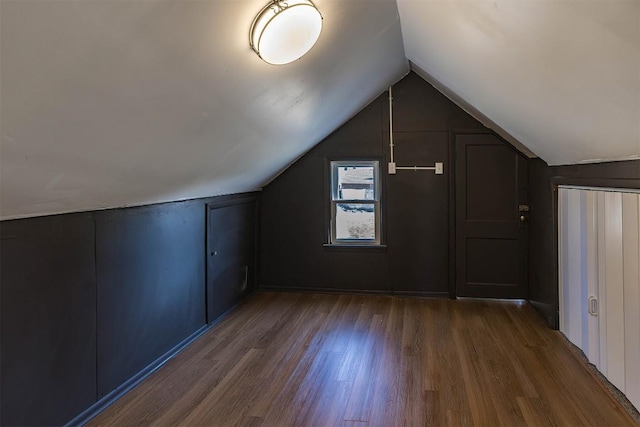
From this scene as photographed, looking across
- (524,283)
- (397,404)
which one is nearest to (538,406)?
(397,404)

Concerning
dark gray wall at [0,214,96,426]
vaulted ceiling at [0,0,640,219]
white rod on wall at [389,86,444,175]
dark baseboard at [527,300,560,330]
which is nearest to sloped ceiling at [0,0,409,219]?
vaulted ceiling at [0,0,640,219]

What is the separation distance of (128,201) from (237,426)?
1386mm

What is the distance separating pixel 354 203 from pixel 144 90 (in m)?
3.37

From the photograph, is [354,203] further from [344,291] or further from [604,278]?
[604,278]

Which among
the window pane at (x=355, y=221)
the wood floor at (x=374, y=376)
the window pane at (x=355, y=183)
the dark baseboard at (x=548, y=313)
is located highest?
the window pane at (x=355, y=183)

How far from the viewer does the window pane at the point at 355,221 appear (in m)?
4.85

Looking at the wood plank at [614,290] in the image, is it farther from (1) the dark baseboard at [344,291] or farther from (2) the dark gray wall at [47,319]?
(2) the dark gray wall at [47,319]

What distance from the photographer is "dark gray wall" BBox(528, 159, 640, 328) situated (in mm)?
2896

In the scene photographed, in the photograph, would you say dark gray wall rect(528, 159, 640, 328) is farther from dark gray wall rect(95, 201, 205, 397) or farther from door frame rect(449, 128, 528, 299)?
dark gray wall rect(95, 201, 205, 397)

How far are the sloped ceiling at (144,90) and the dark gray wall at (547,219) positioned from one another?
158cm

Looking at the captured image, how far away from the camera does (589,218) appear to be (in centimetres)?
299

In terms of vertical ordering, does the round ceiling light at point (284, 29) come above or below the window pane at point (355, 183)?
above

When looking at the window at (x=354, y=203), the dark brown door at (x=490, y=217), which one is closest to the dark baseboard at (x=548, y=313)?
the dark brown door at (x=490, y=217)

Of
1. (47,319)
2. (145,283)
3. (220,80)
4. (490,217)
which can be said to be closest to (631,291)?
(490,217)
